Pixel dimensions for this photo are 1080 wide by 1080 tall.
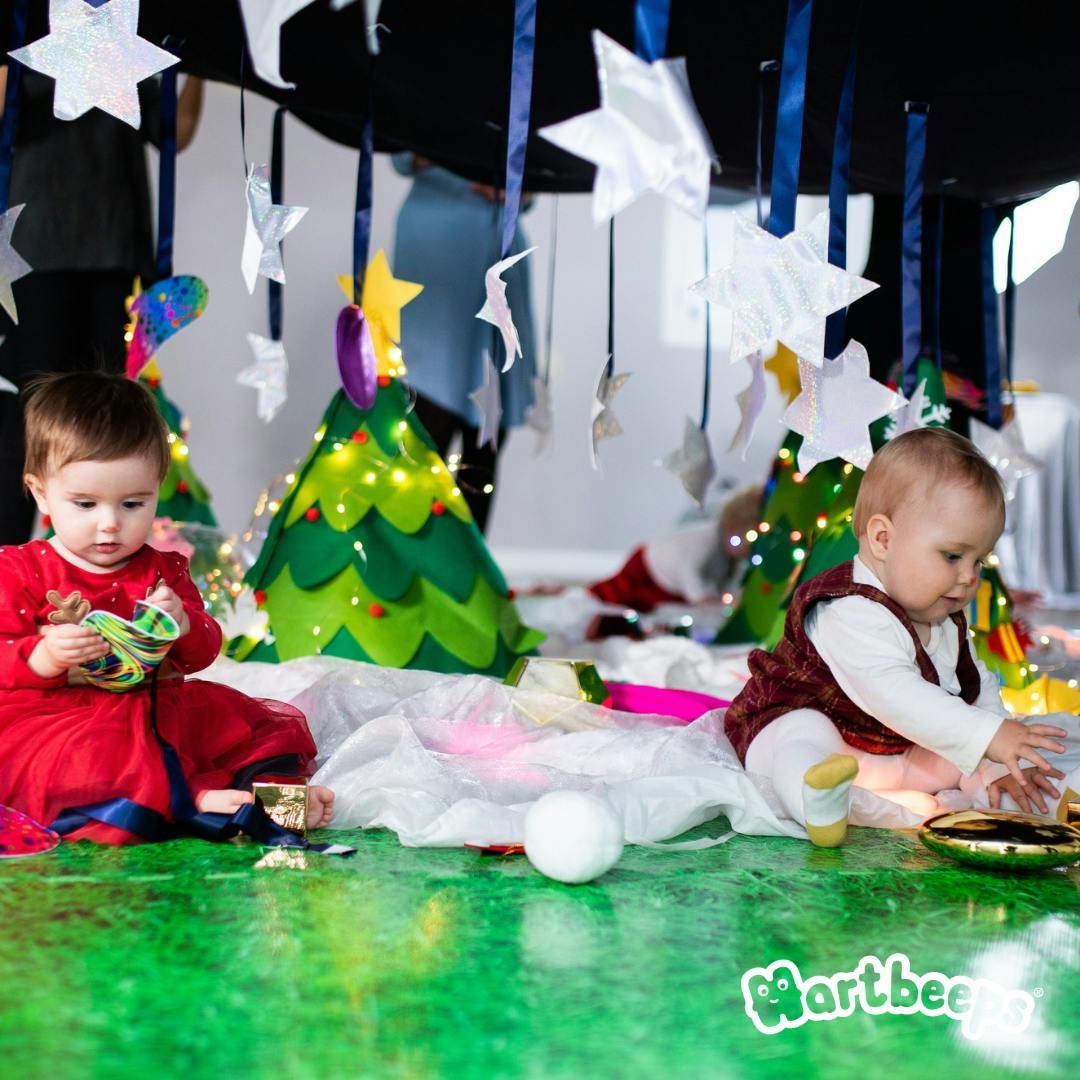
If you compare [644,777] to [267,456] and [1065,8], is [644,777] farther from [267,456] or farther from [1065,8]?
[267,456]

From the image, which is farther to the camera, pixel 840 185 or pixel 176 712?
pixel 840 185

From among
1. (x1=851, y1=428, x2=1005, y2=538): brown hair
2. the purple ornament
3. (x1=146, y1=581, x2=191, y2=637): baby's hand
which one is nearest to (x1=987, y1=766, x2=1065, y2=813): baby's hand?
(x1=851, y1=428, x2=1005, y2=538): brown hair

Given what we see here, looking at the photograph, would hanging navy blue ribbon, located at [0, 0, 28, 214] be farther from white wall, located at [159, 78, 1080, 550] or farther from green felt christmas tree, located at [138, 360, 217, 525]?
white wall, located at [159, 78, 1080, 550]

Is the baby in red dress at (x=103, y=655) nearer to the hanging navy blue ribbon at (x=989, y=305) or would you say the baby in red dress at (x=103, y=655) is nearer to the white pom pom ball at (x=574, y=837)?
the white pom pom ball at (x=574, y=837)

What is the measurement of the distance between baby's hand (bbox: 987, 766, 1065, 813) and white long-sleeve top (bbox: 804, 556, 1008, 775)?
0.22 ft

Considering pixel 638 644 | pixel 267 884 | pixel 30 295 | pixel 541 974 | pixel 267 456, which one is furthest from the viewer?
pixel 267 456

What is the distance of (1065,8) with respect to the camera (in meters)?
1.61

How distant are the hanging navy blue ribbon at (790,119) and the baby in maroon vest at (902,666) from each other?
0.87 feet

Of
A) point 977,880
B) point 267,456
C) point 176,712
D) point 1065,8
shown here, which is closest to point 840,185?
point 1065,8

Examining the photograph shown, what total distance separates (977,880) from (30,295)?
5.52 feet

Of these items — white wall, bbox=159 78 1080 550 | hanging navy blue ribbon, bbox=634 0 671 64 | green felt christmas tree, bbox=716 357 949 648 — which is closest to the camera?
hanging navy blue ribbon, bbox=634 0 671 64

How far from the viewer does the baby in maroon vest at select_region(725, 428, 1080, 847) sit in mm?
1318

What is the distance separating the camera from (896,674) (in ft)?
4.42

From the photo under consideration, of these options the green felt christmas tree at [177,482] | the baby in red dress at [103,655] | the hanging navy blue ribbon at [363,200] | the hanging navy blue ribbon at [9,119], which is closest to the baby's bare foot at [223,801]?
the baby in red dress at [103,655]
